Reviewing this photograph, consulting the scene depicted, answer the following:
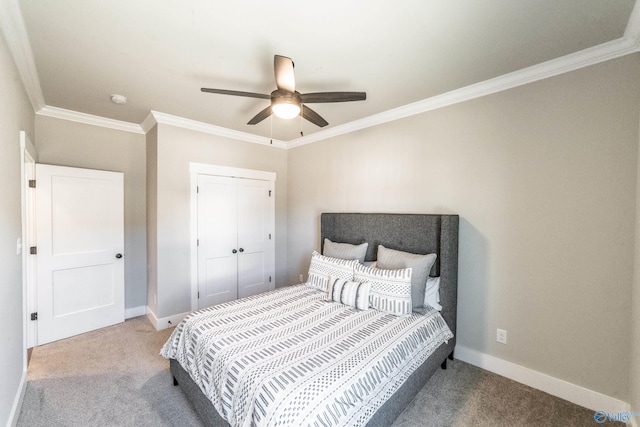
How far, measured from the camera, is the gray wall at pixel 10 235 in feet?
5.23

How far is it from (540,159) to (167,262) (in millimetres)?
4008

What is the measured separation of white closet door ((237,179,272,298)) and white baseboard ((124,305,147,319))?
129 centimetres

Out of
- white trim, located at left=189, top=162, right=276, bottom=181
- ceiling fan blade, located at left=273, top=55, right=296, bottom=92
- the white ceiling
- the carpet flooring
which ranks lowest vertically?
the carpet flooring

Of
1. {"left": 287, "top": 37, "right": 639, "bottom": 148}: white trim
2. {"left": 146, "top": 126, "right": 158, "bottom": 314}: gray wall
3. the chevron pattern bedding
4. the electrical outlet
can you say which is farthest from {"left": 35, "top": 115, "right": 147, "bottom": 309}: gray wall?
the electrical outlet

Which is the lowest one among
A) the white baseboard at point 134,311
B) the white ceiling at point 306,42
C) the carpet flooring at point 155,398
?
the carpet flooring at point 155,398

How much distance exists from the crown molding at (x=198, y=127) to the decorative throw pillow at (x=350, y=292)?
1626mm

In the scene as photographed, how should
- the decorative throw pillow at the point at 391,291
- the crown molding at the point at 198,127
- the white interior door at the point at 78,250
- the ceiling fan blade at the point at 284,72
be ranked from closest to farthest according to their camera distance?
the ceiling fan blade at the point at 284,72 < the decorative throw pillow at the point at 391,291 < the white interior door at the point at 78,250 < the crown molding at the point at 198,127

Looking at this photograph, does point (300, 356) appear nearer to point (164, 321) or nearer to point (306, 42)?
point (306, 42)

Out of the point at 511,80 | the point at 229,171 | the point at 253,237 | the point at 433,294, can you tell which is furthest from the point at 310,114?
the point at 253,237

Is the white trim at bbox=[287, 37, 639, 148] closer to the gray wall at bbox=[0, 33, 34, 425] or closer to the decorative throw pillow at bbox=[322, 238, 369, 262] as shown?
the decorative throw pillow at bbox=[322, 238, 369, 262]

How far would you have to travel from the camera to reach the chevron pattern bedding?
1.29 metres

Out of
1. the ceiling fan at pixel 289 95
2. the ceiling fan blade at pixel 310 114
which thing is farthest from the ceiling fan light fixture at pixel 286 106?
the ceiling fan blade at pixel 310 114

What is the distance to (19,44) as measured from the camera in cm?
176

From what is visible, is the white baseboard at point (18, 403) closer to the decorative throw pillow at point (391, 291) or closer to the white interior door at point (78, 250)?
the white interior door at point (78, 250)
